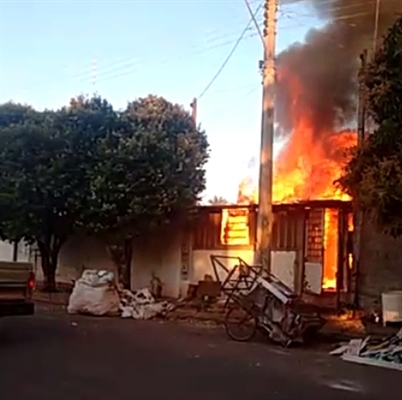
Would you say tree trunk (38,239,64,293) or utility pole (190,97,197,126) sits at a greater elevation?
utility pole (190,97,197,126)

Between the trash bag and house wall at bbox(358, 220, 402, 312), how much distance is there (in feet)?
18.0

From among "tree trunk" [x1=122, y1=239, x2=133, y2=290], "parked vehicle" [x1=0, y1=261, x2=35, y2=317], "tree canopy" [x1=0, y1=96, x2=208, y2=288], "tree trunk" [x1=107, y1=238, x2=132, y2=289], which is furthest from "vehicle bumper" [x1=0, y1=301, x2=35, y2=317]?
"tree trunk" [x1=122, y1=239, x2=133, y2=290]

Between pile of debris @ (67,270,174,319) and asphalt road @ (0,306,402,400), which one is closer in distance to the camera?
asphalt road @ (0,306,402,400)

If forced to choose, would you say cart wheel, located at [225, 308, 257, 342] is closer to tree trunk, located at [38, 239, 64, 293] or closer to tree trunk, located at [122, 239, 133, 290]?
tree trunk, located at [122, 239, 133, 290]

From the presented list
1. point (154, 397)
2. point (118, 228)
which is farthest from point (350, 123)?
point (154, 397)

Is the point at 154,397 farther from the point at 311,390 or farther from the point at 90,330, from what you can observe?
the point at 90,330

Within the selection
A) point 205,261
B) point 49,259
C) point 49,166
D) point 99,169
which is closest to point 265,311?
point 205,261

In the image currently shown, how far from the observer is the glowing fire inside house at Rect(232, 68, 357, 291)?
2639cm

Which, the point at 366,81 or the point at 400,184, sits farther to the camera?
the point at 366,81

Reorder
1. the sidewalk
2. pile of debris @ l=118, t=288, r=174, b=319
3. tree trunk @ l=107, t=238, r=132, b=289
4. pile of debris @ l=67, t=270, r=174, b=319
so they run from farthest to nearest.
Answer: tree trunk @ l=107, t=238, r=132, b=289 < pile of debris @ l=67, t=270, r=174, b=319 < pile of debris @ l=118, t=288, r=174, b=319 < the sidewalk

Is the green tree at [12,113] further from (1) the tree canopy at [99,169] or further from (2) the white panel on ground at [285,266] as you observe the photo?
(2) the white panel on ground at [285,266]

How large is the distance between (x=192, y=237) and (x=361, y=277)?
216 inches

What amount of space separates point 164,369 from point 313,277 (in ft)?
27.6

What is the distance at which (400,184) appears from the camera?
1038 cm
